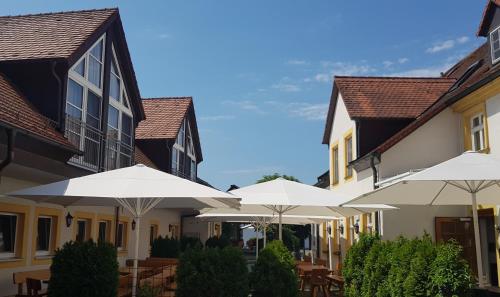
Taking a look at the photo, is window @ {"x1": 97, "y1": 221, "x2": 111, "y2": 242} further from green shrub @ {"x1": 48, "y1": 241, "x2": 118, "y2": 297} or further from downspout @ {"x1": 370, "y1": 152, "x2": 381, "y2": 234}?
green shrub @ {"x1": 48, "y1": 241, "x2": 118, "y2": 297}

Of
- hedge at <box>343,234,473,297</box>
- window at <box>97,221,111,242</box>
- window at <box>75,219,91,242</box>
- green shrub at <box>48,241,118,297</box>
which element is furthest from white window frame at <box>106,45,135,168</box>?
hedge at <box>343,234,473,297</box>

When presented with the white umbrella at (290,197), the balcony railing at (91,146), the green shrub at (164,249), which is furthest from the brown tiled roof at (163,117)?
the white umbrella at (290,197)

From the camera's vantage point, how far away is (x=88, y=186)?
299 inches

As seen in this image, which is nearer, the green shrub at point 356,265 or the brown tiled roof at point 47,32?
the green shrub at point 356,265

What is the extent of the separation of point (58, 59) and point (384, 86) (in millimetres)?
12256

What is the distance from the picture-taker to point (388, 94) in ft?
64.7

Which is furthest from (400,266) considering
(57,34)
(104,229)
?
(104,229)

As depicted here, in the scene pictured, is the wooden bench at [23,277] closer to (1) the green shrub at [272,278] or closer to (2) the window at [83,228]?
(1) the green shrub at [272,278]

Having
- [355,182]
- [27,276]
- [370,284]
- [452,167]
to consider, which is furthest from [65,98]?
[355,182]

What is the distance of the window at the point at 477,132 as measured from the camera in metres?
14.8

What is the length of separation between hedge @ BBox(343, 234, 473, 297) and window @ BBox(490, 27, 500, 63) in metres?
7.35

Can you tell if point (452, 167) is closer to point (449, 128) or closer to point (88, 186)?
point (88, 186)

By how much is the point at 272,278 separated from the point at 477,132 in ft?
29.8

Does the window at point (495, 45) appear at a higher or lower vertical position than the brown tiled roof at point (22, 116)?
higher
